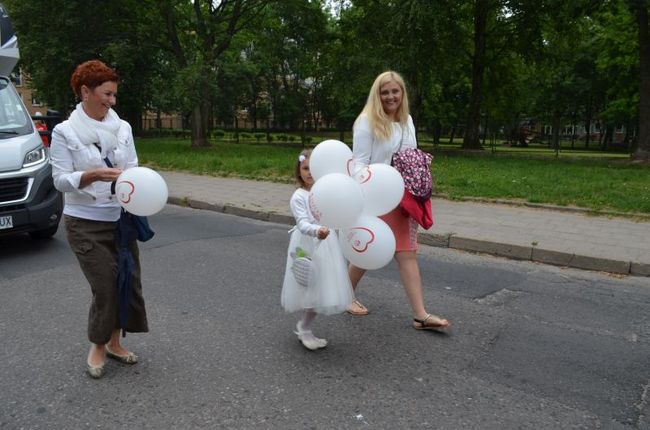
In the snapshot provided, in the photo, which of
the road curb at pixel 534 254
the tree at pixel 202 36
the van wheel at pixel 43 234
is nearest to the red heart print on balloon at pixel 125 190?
the van wheel at pixel 43 234

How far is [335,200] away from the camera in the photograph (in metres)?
3.34

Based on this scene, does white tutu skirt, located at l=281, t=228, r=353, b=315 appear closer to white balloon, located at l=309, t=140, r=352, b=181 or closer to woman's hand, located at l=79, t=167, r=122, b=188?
white balloon, located at l=309, t=140, r=352, b=181

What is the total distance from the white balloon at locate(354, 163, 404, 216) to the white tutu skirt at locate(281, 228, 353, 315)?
326 millimetres

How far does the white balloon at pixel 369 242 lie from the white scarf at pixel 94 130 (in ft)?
5.14

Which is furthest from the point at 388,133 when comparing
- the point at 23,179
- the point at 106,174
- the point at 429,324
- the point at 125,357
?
the point at 23,179

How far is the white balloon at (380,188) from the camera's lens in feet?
11.8

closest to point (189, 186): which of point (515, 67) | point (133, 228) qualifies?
point (133, 228)

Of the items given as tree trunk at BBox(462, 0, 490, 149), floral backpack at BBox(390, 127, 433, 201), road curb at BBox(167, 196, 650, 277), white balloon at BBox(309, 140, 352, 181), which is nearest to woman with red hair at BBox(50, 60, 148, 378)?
white balloon at BBox(309, 140, 352, 181)

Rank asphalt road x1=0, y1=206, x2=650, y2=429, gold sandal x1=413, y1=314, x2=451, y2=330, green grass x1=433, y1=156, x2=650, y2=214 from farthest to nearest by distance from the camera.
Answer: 1. green grass x1=433, y1=156, x2=650, y2=214
2. gold sandal x1=413, y1=314, x2=451, y2=330
3. asphalt road x1=0, y1=206, x2=650, y2=429

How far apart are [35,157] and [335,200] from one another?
4932 mm

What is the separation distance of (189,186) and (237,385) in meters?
9.79

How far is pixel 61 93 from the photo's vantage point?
83.5ft

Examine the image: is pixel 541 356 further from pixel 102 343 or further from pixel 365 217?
pixel 102 343

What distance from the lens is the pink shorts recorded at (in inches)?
162
